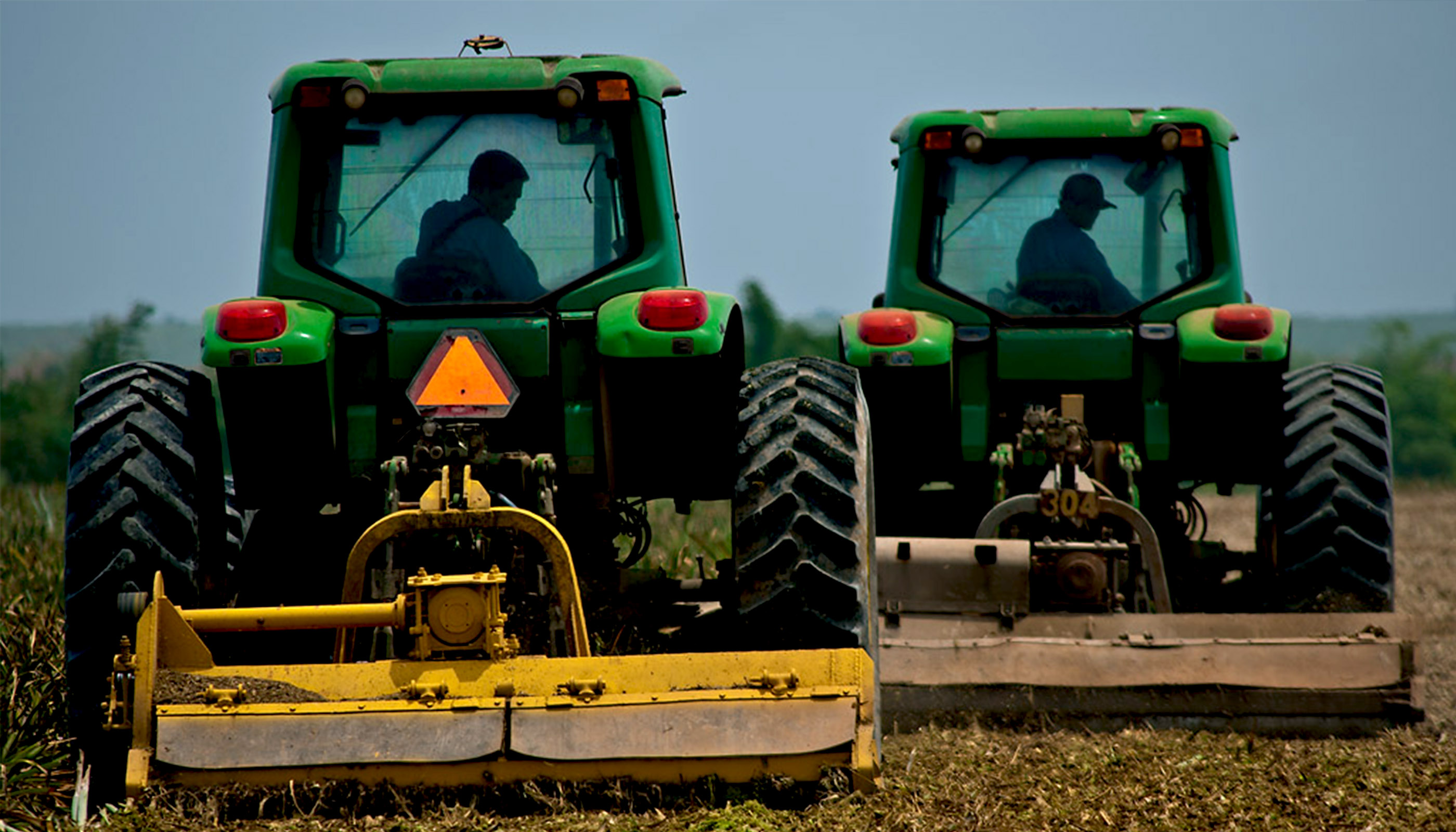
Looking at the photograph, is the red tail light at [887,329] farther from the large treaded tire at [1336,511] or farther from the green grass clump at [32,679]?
the green grass clump at [32,679]

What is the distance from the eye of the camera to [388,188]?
6027 mm

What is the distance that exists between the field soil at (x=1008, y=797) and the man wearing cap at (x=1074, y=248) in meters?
2.21

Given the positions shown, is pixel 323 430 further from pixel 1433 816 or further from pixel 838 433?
pixel 1433 816

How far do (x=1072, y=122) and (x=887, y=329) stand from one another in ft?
4.81

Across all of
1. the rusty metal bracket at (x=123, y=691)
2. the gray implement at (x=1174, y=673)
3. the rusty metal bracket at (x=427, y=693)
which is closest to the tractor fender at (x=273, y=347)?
Result: the rusty metal bracket at (x=123, y=691)

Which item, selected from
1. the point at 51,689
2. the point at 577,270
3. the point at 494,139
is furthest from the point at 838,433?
the point at 51,689

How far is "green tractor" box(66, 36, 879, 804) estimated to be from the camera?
4.71m

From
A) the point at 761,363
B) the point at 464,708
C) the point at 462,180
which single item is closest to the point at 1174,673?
the point at 464,708

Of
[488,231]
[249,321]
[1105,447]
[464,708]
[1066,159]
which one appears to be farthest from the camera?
[1066,159]

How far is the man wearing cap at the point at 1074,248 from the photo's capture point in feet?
27.0

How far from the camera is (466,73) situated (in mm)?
6000

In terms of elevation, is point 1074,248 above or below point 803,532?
above

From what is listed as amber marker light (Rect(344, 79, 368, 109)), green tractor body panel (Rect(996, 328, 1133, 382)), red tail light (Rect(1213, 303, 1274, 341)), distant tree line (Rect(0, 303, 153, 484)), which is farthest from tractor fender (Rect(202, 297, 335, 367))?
distant tree line (Rect(0, 303, 153, 484))

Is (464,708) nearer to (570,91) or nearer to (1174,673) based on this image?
(570,91)
